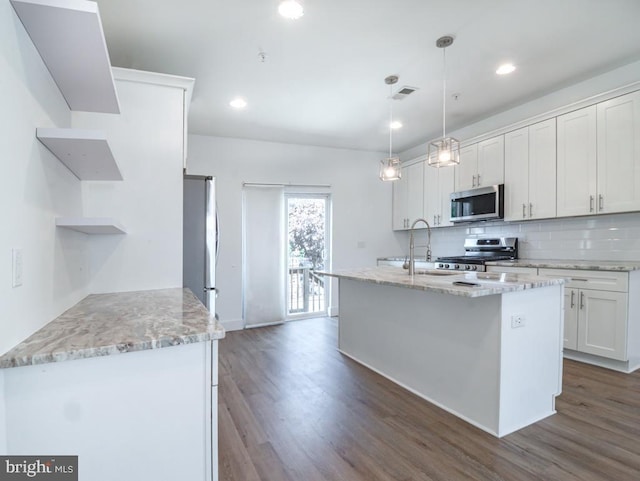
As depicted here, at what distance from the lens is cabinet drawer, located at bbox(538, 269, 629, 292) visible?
2.92m

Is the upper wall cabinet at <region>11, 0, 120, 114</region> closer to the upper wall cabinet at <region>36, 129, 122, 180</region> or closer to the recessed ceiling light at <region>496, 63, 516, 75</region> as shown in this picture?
the upper wall cabinet at <region>36, 129, 122, 180</region>

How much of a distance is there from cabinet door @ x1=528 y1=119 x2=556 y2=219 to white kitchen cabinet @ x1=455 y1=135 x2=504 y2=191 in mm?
359

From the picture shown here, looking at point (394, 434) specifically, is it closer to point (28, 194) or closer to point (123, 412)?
point (123, 412)

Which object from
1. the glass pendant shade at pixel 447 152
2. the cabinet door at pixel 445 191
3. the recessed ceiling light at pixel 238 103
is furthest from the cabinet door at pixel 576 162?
the recessed ceiling light at pixel 238 103

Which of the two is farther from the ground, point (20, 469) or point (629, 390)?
point (20, 469)

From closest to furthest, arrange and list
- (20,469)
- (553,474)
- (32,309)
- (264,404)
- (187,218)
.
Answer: (20,469), (32,309), (553,474), (264,404), (187,218)

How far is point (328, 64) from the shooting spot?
2.91 metres

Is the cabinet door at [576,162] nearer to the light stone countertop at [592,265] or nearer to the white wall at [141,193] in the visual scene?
the light stone countertop at [592,265]

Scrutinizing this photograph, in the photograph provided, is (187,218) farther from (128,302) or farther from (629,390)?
(629,390)

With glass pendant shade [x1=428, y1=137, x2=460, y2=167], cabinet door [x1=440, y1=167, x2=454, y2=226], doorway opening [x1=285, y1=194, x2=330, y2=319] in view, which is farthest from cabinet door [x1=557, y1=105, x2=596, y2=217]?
doorway opening [x1=285, y1=194, x2=330, y2=319]

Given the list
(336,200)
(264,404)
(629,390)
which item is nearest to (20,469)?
(264,404)

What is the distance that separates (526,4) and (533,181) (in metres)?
2.01

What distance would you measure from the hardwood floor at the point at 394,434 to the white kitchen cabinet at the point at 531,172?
5.40 ft

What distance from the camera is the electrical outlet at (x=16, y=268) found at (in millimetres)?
1072
